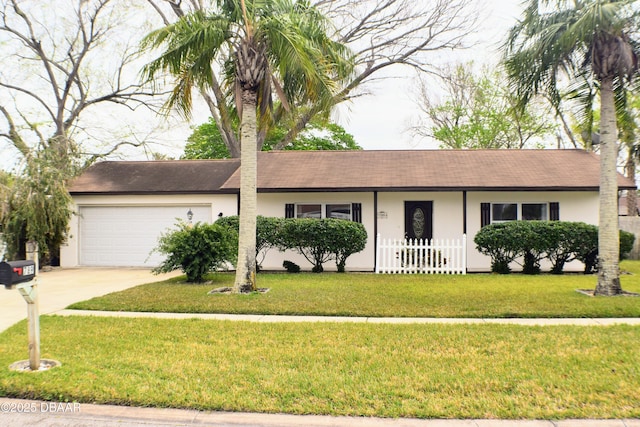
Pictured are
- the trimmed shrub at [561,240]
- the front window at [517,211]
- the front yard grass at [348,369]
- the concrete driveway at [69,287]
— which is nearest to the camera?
the front yard grass at [348,369]

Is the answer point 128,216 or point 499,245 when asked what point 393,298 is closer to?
point 499,245

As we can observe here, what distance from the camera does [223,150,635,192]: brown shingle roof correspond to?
14.3 meters

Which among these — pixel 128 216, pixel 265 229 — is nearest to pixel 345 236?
pixel 265 229

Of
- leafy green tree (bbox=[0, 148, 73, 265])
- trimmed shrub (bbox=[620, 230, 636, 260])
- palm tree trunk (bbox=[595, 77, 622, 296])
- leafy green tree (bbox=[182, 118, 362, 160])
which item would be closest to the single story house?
trimmed shrub (bbox=[620, 230, 636, 260])

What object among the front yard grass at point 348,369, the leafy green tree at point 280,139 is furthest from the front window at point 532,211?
the leafy green tree at point 280,139

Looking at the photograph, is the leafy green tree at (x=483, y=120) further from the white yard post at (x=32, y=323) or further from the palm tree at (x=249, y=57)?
the white yard post at (x=32, y=323)

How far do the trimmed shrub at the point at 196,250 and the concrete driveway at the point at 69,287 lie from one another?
1.30 meters

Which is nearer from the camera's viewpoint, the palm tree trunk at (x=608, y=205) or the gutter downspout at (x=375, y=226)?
the palm tree trunk at (x=608, y=205)

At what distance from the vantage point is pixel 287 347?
5.70 m

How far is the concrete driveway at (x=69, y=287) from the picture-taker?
8406 mm

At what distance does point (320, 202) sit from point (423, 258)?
152 inches

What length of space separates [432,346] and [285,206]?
33.5 feet

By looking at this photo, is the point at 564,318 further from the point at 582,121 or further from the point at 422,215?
the point at 422,215

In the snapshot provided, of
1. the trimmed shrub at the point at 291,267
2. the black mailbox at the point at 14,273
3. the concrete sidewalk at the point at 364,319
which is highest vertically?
the black mailbox at the point at 14,273
